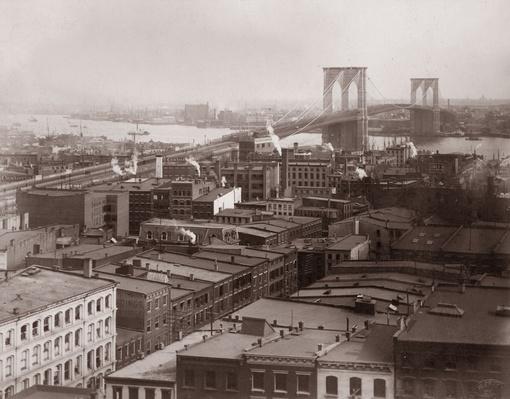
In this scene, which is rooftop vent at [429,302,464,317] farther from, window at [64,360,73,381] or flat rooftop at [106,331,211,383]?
window at [64,360,73,381]

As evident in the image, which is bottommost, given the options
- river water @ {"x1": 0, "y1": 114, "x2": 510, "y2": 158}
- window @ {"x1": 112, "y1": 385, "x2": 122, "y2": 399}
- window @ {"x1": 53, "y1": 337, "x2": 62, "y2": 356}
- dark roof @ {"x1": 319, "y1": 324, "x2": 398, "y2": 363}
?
window @ {"x1": 112, "y1": 385, "x2": 122, "y2": 399}

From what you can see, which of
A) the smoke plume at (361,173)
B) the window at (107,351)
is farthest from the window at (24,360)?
the smoke plume at (361,173)

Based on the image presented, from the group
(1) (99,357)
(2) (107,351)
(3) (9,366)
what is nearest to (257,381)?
(3) (9,366)

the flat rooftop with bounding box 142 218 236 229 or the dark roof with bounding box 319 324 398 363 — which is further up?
the flat rooftop with bounding box 142 218 236 229

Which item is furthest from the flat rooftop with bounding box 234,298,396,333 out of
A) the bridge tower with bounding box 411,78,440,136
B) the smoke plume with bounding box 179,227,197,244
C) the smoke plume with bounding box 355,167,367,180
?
the bridge tower with bounding box 411,78,440,136

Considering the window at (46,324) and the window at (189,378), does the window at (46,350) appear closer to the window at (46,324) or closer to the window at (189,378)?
the window at (46,324)

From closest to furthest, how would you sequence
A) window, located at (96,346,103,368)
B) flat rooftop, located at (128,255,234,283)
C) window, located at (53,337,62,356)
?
window, located at (53,337,62,356) → window, located at (96,346,103,368) → flat rooftop, located at (128,255,234,283)
